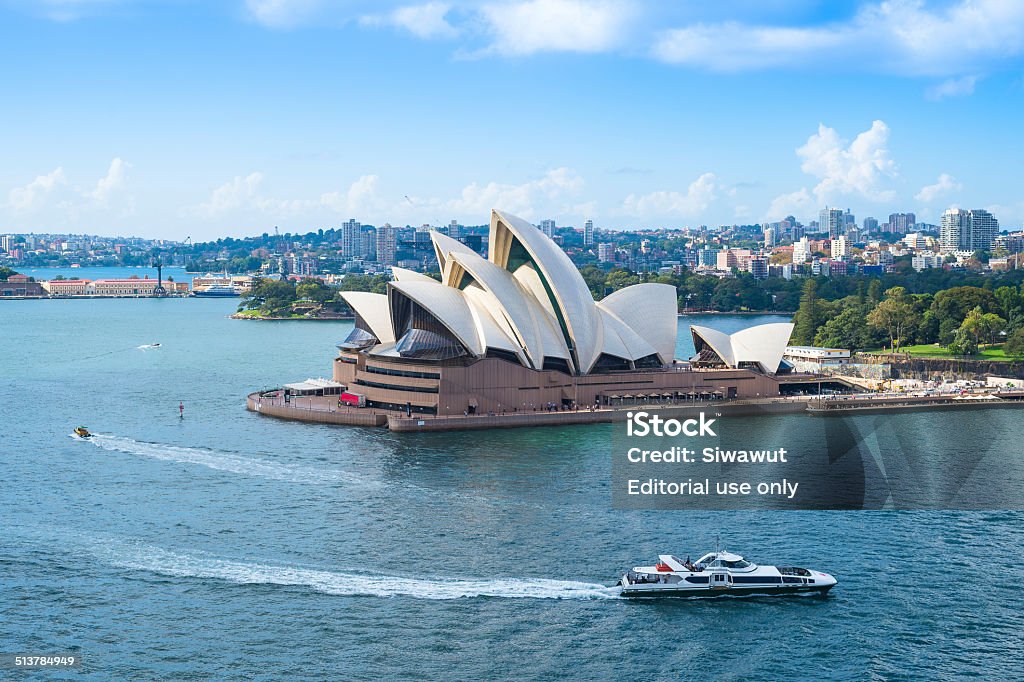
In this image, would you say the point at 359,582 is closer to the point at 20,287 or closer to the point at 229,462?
the point at 229,462

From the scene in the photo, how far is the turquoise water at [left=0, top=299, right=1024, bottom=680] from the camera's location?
2134 centimetres

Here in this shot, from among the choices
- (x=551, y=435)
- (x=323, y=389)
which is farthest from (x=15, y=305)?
(x=551, y=435)

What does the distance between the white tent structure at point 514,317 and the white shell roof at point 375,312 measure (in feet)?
0.37

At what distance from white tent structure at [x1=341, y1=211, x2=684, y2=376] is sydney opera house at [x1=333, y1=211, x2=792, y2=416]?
0.05 metres

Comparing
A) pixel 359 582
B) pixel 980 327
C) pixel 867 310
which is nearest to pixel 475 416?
pixel 359 582

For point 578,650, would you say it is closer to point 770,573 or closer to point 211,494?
point 770,573

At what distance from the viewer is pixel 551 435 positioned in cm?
4222

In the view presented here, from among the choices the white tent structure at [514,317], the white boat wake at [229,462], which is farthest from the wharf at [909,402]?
the white boat wake at [229,462]

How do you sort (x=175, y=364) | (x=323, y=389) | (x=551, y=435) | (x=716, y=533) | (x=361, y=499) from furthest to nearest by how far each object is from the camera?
(x=175, y=364) < (x=323, y=389) < (x=551, y=435) < (x=361, y=499) < (x=716, y=533)

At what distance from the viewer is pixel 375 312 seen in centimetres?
5178

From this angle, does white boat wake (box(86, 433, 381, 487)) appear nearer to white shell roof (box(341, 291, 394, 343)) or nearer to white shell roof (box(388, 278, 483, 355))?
white shell roof (box(388, 278, 483, 355))

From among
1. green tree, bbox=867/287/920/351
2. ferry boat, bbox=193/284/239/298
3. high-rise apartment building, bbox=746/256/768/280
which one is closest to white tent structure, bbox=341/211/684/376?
green tree, bbox=867/287/920/351

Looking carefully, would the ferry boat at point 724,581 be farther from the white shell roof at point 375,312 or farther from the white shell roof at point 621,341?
the white shell roof at point 375,312

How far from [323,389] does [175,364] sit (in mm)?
18003
